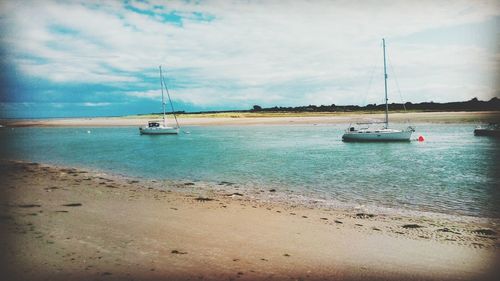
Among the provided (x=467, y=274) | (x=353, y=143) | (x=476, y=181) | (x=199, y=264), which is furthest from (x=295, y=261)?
(x=353, y=143)

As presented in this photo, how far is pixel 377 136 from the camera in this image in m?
46.2

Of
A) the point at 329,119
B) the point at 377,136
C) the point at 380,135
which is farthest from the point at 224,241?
the point at 329,119

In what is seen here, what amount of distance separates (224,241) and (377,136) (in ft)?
134

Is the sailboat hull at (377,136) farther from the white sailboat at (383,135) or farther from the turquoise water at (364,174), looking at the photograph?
the turquoise water at (364,174)

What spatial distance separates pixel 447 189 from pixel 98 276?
1597 centimetres

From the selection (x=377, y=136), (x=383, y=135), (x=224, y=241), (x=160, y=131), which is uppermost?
(x=160, y=131)

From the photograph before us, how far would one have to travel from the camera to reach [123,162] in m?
29.2

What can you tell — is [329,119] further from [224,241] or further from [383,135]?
[224,241]

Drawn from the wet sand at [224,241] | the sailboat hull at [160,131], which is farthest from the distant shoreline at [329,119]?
the wet sand at [224,241]

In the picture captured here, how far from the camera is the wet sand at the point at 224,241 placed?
695 centimetres

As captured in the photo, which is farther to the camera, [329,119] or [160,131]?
[329,119]

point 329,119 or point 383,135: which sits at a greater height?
point 329,119

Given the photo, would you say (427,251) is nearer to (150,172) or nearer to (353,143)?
(150,172)

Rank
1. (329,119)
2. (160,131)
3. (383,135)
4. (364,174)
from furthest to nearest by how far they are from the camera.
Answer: (329,119) → (160,131) → (383,135) → (364,174)
